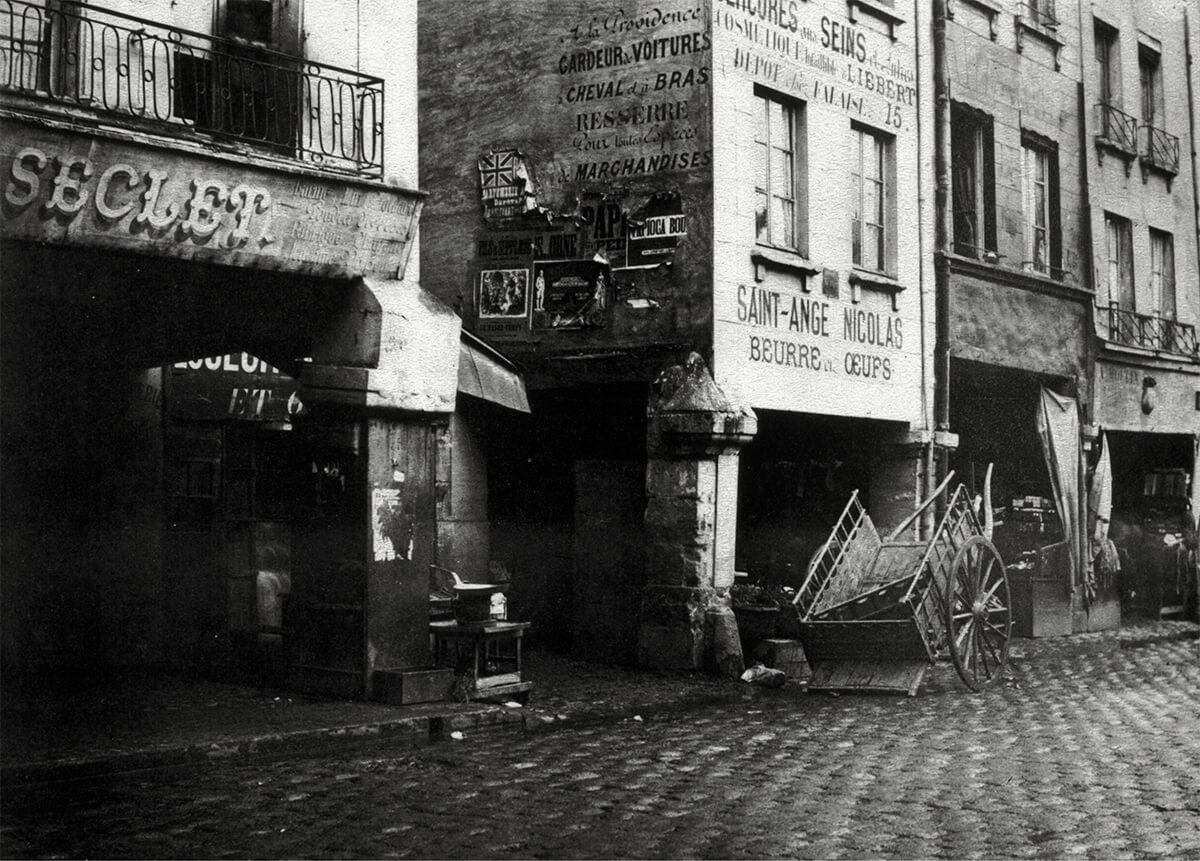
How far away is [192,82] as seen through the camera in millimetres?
10156

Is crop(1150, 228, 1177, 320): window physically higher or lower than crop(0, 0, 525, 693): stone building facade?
higher

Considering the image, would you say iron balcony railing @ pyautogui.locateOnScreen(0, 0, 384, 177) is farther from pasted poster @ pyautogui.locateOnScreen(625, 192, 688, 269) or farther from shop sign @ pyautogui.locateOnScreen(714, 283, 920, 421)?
shop sign @ pyautogui.locateOnScreen(714, 283, 920, 421)

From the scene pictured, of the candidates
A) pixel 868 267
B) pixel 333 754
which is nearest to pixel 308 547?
pixel 333 754

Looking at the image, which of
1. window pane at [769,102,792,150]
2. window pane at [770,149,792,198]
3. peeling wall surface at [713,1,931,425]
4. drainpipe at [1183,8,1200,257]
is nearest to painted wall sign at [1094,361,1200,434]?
drainpipe at [1183,8,1200,257]

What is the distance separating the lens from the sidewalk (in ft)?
27.5

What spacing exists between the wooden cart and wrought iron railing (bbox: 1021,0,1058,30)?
30.2 ft

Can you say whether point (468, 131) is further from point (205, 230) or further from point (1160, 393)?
point (1160, 393)

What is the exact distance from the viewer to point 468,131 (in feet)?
51.3

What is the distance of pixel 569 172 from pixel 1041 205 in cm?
783

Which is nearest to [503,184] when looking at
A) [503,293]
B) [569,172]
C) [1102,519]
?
[569,172]

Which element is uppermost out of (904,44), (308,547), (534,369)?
Answer: (904,44)

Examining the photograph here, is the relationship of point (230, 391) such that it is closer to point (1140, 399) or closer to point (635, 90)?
point (635, 90)

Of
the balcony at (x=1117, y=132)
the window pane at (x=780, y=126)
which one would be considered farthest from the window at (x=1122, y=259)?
the window pane at (x=780, y=126)

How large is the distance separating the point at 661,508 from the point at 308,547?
3.93 m
